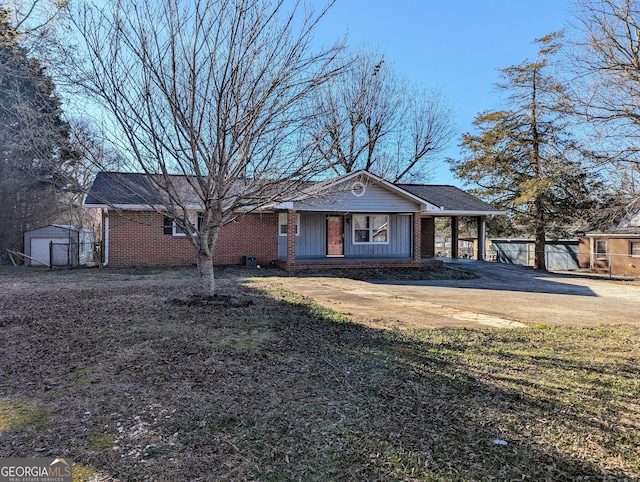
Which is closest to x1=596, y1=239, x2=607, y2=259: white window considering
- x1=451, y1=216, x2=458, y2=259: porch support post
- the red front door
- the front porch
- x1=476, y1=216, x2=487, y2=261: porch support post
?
x1=476, y1=216, x2=487, y2=261: porch support post

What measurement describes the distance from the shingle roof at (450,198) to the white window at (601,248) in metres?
6.84

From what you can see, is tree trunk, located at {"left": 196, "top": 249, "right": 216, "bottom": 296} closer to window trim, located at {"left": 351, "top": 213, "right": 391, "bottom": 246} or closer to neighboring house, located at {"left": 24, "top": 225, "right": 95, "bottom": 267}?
window trim, located at {"left": 351, "top": 213, "right": 391, "bottom": 246}

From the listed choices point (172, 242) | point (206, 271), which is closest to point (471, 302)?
point (206, 271)

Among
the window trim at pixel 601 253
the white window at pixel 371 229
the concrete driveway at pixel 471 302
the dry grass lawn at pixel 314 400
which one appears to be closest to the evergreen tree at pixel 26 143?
the dry grass lawn at pixel 314 400

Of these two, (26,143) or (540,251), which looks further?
(540,251)

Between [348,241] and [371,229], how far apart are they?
118 cm

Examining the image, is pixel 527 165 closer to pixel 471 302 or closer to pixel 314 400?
pixel 471 302

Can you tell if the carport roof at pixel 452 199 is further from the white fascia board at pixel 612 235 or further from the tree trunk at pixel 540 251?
the white fascia board at pixel 612 235

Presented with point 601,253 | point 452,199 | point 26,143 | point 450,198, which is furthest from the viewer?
point 601,253

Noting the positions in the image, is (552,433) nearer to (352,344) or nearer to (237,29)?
(352,344)

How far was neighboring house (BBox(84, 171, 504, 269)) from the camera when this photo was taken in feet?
50.0

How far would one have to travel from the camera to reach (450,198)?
2077cm

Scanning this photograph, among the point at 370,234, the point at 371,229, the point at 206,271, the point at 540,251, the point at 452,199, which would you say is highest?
the point at 452,199

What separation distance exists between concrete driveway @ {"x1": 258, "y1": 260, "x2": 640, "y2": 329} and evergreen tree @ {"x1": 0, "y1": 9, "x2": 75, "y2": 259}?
5.56 m
